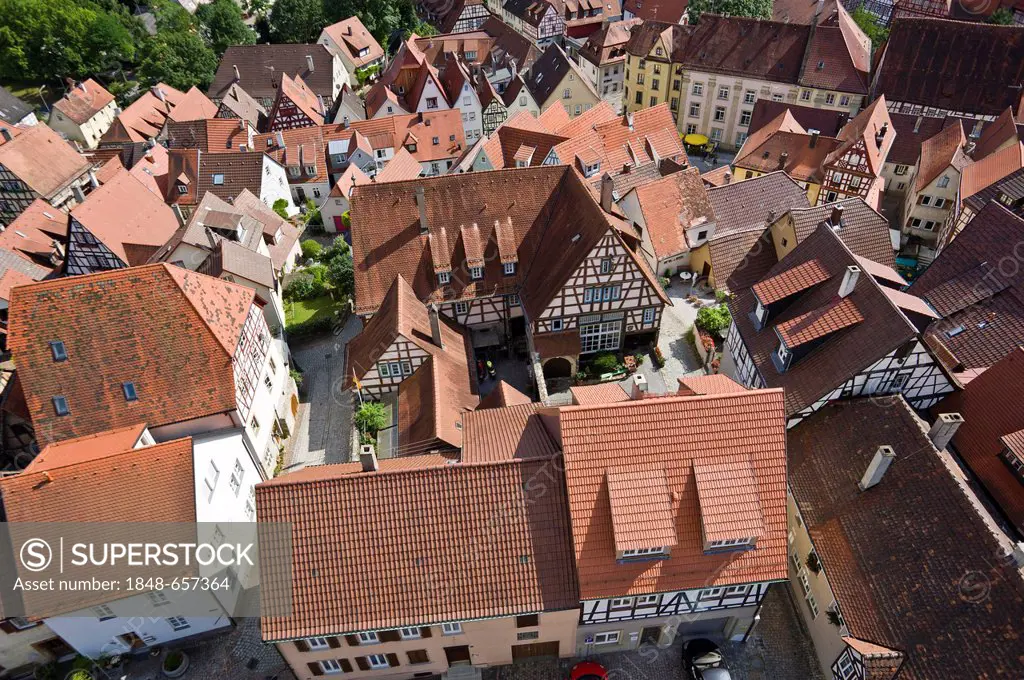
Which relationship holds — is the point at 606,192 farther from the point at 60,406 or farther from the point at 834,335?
the point at 60,406

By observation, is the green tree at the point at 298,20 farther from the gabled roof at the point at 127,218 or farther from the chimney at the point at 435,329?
the chimney at the point at 435,329

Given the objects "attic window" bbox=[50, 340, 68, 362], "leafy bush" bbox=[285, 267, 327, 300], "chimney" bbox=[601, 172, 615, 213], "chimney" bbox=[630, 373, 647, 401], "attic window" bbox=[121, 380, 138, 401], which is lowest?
"leafy bush" bbox=[285, 267, 327, 300]

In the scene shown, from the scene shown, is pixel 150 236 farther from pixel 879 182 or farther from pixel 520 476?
pixel 879 182

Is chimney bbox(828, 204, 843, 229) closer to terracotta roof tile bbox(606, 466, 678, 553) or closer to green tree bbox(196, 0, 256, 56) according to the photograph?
terracotta roof tile bbox(606, 466, 678, 553)

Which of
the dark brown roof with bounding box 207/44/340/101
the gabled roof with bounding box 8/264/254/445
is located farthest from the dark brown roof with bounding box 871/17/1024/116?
the dark brown roof with bounding box 207/44/340/101

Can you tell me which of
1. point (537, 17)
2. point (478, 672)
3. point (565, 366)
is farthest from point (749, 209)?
point (537, 17)

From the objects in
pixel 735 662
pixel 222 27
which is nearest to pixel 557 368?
pixel 735 662

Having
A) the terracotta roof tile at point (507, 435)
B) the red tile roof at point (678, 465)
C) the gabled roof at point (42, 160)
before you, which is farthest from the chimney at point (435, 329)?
the gabled roof at point (42, 160)
